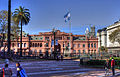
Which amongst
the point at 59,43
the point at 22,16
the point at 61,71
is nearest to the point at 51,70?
the point at 61,71

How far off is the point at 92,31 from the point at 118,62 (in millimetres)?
101547

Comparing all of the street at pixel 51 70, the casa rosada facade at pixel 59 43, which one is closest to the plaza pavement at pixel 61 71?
the street at pixel 51 70

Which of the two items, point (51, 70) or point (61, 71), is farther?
point (51, 70)

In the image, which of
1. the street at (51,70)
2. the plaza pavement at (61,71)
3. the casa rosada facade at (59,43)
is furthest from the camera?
the casa rosada facade at (59,43)

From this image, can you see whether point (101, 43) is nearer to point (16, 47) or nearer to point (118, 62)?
point (16, 47)

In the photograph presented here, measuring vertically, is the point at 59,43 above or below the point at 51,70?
above

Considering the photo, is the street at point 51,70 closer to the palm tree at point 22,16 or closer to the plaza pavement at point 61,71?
the plaza pavement at point 61,71

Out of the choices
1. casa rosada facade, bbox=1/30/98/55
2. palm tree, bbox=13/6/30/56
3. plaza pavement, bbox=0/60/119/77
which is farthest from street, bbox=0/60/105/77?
casa rosada facade, bbox=1/30/98/55

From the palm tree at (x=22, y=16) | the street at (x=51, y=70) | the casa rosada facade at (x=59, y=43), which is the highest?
the palm tree at (x=22, y=16)

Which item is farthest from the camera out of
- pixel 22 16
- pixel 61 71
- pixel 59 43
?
pixel 59 43

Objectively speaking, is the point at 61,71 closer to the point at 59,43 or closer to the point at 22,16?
the point at 22,16

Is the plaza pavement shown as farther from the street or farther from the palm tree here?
the palm tree

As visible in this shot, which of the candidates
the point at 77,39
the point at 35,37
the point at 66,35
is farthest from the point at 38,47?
the point at 77,39

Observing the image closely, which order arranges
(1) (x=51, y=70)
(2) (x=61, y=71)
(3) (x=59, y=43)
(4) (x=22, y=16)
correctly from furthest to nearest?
(3) (x=59, y=43) → (4) (x=22, y=16) → (1) (x=51, y=70) → (2) (x=61, y=71)
